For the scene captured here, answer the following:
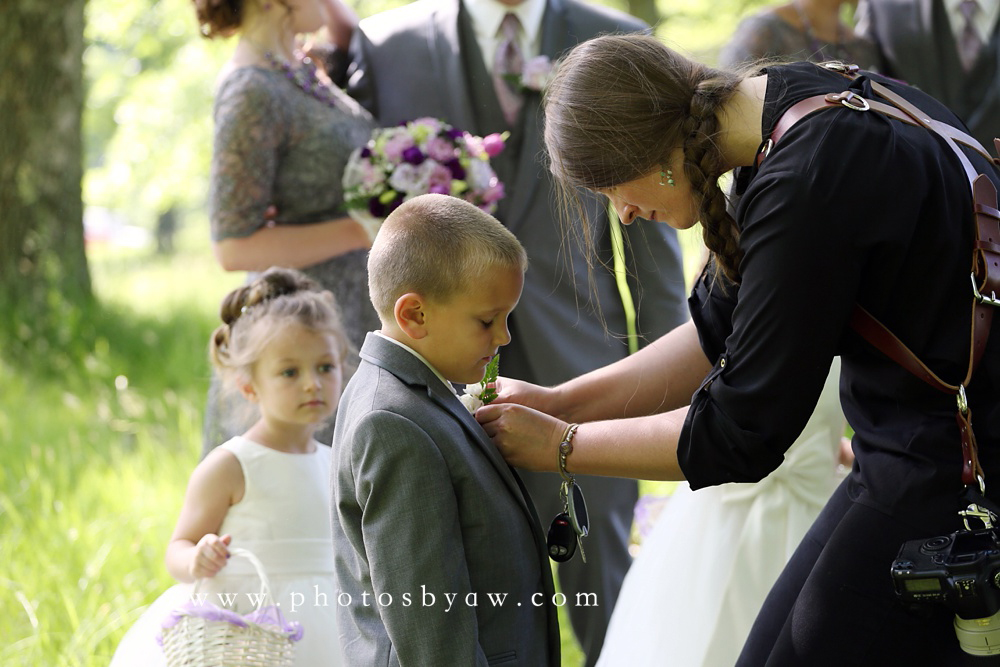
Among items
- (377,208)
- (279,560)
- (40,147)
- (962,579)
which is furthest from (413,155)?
(40,147)

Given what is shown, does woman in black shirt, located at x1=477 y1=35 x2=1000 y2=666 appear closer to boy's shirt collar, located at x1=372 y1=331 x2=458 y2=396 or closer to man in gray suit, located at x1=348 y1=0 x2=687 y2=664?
boy's shirt collar, located at x1=372 y1=331 x2=458 y2=396

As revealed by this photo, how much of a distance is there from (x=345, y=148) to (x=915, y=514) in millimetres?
2298

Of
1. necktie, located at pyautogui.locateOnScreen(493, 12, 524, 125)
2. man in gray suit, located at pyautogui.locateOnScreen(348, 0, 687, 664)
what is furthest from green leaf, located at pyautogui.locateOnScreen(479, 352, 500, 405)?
necktie, located at pyautogui.locateOnScreen(493, 12, 524, 125)

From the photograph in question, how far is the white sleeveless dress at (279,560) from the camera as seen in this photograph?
2822mm

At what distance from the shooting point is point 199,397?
6.45 meters

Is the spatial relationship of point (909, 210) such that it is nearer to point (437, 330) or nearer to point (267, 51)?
point (437, 330)

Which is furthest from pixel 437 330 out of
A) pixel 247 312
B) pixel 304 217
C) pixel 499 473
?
pixel 304 217

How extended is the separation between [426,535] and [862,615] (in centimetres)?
84

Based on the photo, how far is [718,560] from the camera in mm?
3311

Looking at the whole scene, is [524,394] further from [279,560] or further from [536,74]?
[536,74]

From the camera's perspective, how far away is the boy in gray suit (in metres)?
1.90

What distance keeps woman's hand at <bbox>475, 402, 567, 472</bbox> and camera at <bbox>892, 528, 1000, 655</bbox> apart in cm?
70

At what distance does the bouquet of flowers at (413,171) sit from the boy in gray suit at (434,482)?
3.93ft

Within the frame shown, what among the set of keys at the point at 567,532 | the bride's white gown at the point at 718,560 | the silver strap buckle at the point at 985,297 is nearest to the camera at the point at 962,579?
the silver strap buckle at the point at 985,297
